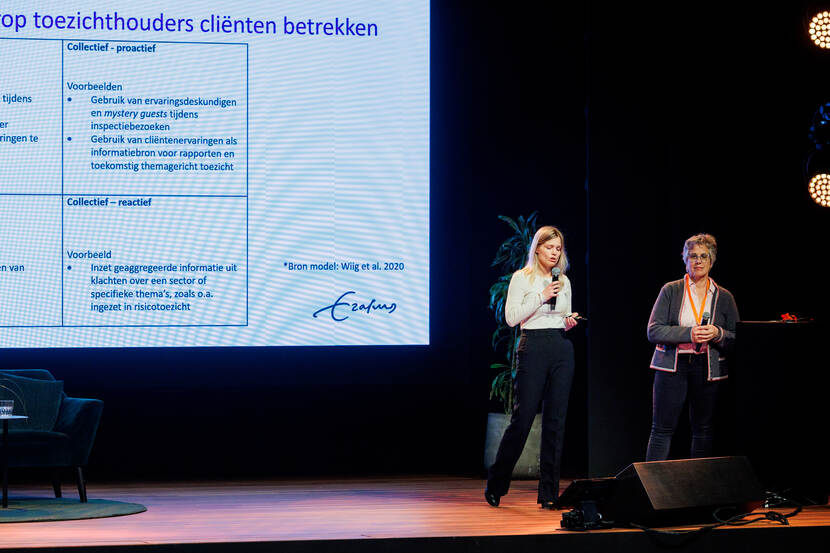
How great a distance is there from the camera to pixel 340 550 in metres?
4.41

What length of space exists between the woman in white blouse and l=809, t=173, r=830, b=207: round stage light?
1.48 m

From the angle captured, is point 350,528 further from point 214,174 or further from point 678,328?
point 214,174

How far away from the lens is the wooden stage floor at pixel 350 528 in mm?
4430

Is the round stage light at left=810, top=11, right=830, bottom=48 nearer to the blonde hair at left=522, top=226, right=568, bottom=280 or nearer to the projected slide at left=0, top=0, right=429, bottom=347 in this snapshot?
the blonde hair at left=522, top=226, right=568, bottom=280

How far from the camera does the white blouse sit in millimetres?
5379

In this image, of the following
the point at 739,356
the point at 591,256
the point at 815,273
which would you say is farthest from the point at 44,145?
the point at 815,273

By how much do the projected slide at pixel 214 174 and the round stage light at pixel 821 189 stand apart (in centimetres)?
229

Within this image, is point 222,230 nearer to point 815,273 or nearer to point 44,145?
point 44,145

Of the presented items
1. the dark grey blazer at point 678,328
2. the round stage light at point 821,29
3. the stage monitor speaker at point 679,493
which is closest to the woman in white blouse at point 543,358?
the dark grey blazer at point 678,328

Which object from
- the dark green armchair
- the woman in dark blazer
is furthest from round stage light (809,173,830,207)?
the dark green armchair

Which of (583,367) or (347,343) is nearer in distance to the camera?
(347,343)

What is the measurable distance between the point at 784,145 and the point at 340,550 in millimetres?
3867

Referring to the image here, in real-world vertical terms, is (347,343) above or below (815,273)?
below
